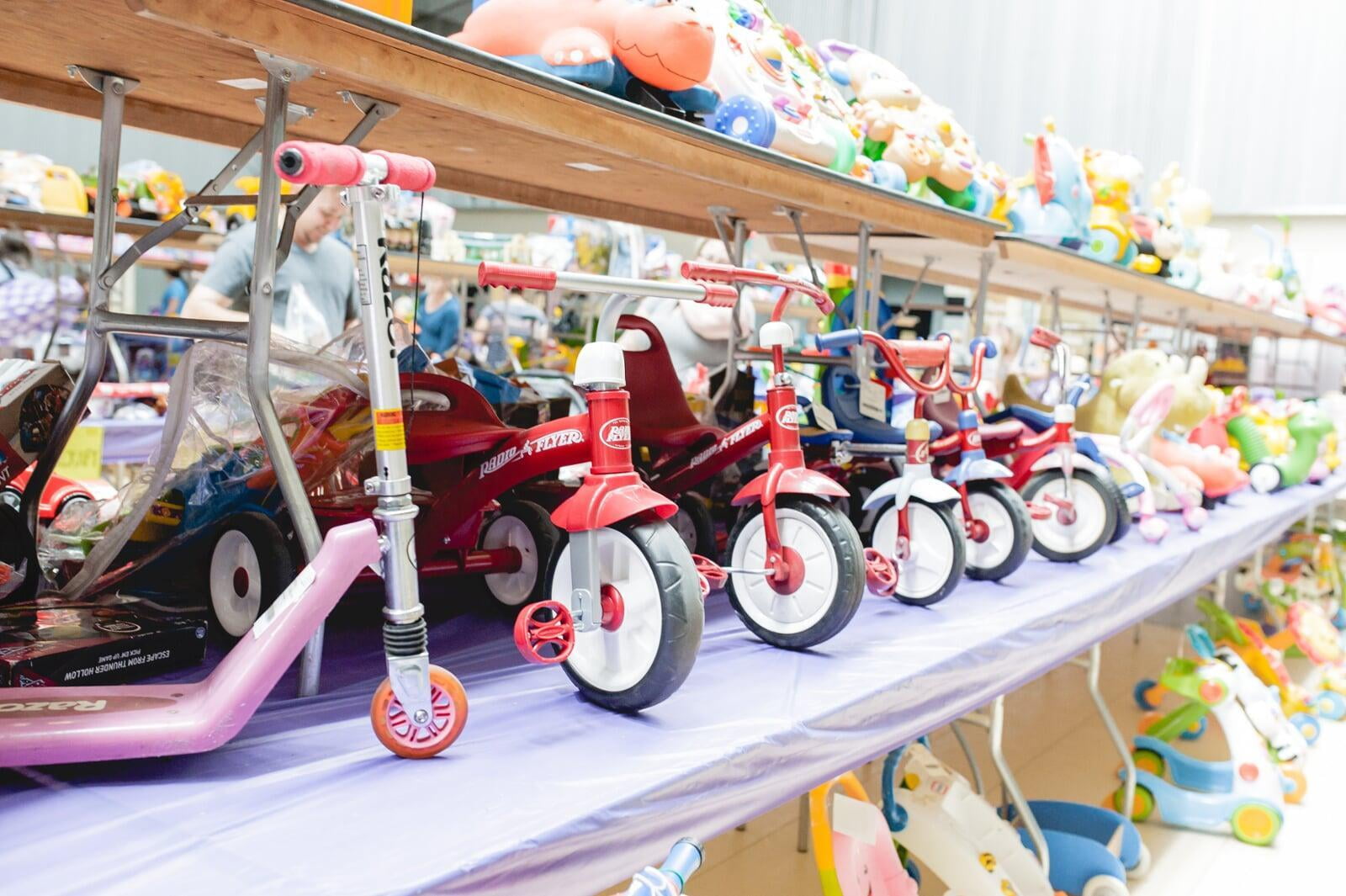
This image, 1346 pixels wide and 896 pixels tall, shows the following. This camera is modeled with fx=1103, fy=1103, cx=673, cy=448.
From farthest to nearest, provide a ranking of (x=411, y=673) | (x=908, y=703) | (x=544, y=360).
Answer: (x=544, y=360) < (x=908, y=703) < (x=411, y=673)

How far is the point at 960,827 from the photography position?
1.85m

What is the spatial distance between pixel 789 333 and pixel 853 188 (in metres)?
0.47

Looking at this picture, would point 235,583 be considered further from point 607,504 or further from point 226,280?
point 226,280

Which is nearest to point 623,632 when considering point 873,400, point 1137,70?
point 873,400

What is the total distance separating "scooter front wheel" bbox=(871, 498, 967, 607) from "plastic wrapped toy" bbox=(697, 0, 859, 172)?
682 millimetres

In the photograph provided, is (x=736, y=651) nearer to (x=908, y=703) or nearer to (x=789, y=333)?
(x=908, y=703)

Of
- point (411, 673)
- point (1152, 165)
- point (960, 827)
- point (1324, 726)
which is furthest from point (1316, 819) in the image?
point (1152, 165)

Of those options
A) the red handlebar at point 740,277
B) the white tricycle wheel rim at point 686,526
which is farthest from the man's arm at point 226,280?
the red handlebar at point 740,277

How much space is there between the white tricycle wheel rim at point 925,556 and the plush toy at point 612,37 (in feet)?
2.52

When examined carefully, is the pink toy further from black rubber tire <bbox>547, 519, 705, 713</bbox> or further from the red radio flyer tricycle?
black rubber tire <bbox>547, 519, 705, 713</bbox>

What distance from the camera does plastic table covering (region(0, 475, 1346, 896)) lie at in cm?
81

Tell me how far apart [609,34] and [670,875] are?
1137 millimetres

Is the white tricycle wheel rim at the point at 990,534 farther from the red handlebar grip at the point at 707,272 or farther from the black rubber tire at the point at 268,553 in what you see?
the black rubber tire at the point at 268,553

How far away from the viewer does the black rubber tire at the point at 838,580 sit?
1402 millimetres
